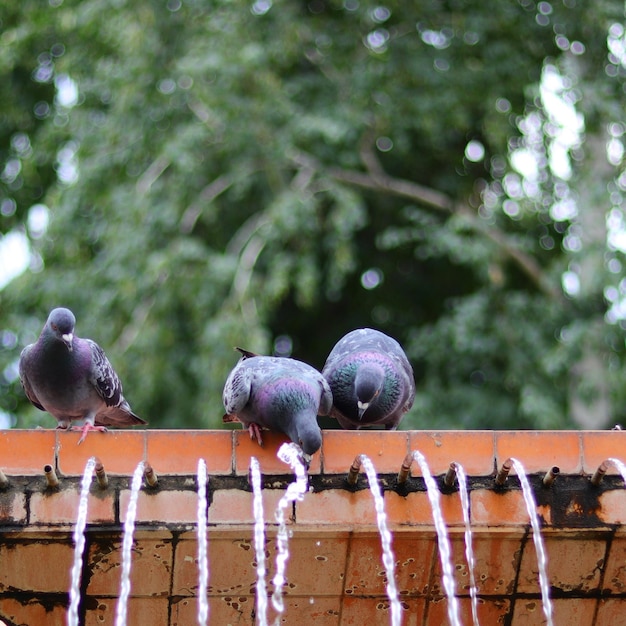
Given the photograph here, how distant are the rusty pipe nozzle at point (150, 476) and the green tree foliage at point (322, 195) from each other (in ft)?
15.6

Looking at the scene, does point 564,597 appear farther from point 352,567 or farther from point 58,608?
point 58,608

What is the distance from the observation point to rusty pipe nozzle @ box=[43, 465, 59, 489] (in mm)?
3605

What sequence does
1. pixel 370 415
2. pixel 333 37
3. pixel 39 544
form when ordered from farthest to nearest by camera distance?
pixel 333 37 < pixel 370 415 < pixel 39 544

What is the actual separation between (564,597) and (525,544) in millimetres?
250

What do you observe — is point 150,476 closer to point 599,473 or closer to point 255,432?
point 255,432

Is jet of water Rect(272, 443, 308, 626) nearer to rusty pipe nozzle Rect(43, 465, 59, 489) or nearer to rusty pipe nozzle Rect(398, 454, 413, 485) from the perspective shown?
rusty pipe nozzle Rect(398, 454, 413, 485)

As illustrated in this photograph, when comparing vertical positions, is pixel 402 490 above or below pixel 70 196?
below

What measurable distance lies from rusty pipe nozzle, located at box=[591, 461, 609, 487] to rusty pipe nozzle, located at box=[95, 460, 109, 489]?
1497 millimetres

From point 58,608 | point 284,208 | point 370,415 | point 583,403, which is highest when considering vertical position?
point 284,208

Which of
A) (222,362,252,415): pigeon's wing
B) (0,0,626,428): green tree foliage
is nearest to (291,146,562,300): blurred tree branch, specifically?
(0,0,626,428): green tree foliage

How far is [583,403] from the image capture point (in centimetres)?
901

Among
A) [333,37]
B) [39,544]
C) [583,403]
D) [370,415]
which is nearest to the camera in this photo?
[39,544]

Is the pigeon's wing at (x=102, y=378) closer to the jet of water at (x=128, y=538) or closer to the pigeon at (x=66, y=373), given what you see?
the pigeon at (x=66, y=373)

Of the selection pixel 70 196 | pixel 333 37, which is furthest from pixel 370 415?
pixel 333 37
